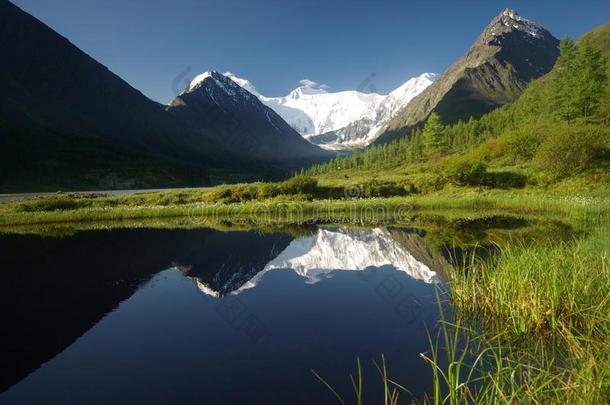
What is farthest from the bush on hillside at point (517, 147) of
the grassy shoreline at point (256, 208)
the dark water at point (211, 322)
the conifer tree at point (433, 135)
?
the dark water at point (211, 322)

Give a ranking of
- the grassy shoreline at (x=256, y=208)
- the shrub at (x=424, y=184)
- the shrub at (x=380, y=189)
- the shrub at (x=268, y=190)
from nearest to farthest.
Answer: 1. the grassy shoreline at (x=256, y=208)
2. the shrub at (x=268, y=190)
3. the shrub at (x=380, y=189)
4. the shrub at (x=424, y=184)

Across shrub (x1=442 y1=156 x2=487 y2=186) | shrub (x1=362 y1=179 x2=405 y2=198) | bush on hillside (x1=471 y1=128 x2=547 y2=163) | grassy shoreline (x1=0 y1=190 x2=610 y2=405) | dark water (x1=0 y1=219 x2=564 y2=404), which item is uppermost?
bush on hillside (x1=471 y1=128 x2=547 y2=163)

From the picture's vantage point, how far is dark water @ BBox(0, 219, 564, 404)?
5348mm

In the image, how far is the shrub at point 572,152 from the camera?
38688 mm

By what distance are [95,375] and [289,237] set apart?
15036 millimetres

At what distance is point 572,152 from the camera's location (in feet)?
127

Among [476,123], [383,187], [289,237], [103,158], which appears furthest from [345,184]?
[103,158]

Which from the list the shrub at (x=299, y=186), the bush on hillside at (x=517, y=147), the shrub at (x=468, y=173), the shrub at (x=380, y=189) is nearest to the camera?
the shrub at (x=299, y=186)

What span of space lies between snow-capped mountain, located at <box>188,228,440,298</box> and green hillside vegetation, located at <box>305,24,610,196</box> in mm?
29499

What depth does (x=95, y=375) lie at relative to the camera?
575 cm

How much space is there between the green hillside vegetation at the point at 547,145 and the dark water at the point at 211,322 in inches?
1329

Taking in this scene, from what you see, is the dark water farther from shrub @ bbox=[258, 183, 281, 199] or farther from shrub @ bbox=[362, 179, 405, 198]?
shrub @ bbox=[362, 179, 405, 198]

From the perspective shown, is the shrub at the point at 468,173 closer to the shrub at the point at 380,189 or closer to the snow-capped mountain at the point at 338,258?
the shrub at the point at 380,189

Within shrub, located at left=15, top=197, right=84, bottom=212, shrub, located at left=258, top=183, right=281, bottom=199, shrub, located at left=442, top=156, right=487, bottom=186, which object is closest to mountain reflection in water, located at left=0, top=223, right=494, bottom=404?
shrub, located at left=15, top=197, right=84, bottom=212
